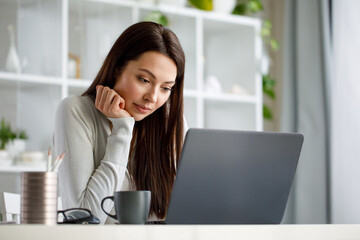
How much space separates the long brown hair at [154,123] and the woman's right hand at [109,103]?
131mm

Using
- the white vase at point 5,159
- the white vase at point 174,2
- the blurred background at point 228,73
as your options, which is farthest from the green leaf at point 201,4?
the white vase at point 5,159

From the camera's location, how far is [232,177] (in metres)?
1.14

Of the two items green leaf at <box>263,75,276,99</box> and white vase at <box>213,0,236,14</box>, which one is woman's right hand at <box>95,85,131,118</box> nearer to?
white vase at <box>213,0,236,14</box>

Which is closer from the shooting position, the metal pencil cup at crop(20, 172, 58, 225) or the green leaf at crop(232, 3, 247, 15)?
the metal pencil cup at crop(20, 172, 58, 225)

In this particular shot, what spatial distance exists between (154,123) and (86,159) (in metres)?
0.36

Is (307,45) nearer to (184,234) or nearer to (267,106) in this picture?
(267,106)

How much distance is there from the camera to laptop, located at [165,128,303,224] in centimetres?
111

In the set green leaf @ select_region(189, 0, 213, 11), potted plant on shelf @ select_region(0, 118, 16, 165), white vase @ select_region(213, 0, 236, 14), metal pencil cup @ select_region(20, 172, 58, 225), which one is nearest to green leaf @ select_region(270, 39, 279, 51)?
white vase @ select_region(213, 0, 236, 14)

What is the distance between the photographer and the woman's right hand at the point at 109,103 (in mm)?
1646

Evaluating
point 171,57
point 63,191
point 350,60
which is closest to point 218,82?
point 350,60

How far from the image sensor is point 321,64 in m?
3.43

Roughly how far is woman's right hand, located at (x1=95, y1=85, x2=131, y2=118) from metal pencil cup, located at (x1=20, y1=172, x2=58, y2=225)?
702mm

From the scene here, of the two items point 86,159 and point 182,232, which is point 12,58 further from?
point 182,232

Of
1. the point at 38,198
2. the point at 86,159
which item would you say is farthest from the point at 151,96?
the point at 38,198
